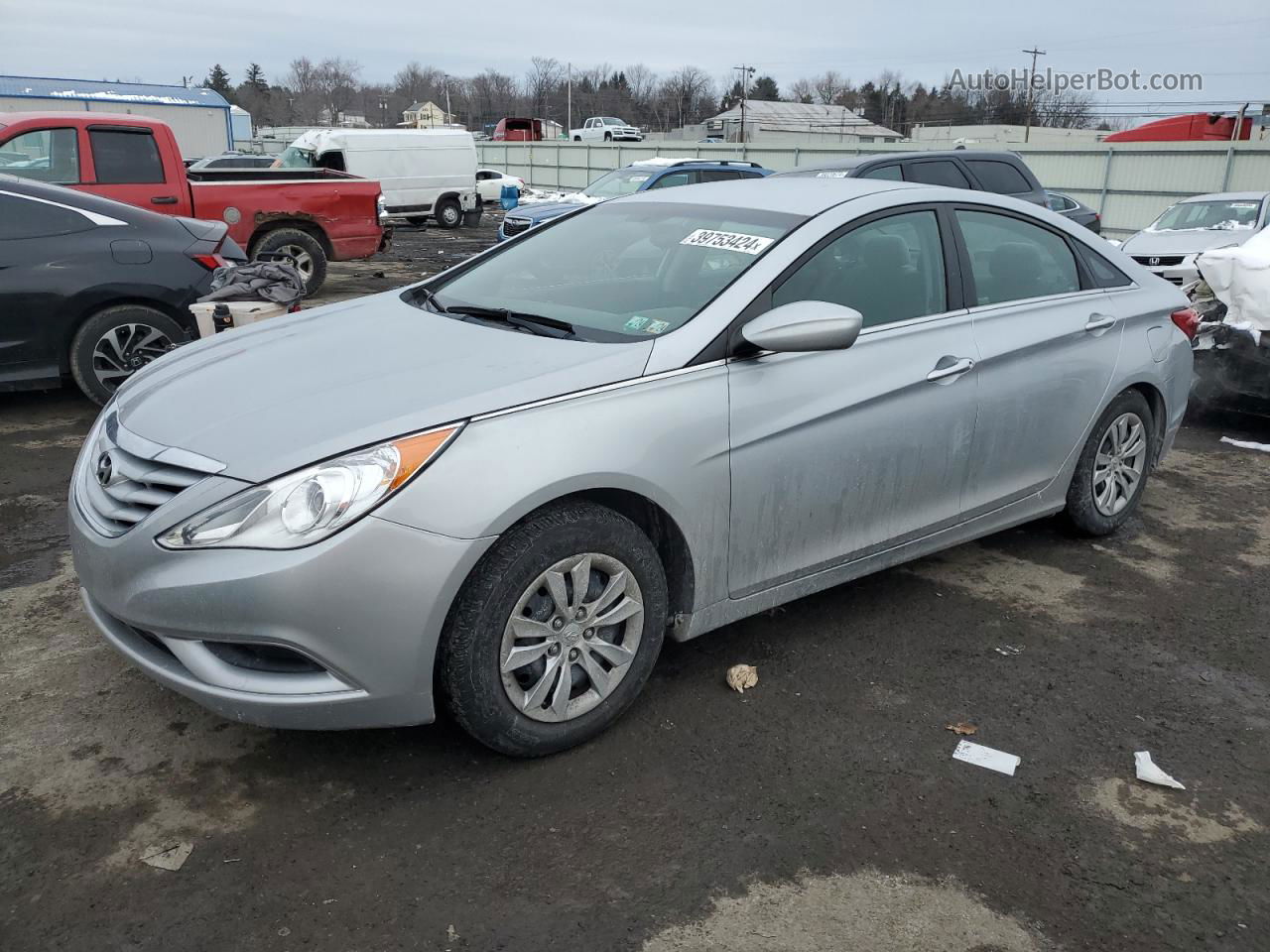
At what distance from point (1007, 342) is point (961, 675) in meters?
1.35

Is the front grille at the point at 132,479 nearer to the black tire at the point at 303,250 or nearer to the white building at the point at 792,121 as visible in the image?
the black tire at the point at 303,250

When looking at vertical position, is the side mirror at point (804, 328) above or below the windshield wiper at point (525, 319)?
above

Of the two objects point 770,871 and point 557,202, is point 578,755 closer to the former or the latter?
point 770,871

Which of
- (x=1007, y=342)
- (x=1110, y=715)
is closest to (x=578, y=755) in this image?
(x=1110, y=715)

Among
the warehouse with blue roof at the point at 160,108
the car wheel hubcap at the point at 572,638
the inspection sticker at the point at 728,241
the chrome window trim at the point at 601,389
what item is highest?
the warehouse with blue roof at the point at 160,108

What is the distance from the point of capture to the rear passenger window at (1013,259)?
166 inches

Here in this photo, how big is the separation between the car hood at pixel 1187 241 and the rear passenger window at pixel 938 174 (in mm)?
3897

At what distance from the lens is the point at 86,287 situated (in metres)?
6.64

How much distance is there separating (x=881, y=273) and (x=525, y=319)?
52.6 inches

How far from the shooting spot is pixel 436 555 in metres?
2.68

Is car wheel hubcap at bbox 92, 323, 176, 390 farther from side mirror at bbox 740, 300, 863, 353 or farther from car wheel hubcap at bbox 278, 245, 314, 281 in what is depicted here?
car wheel hubcap at bbox 278, 245, 314, 281

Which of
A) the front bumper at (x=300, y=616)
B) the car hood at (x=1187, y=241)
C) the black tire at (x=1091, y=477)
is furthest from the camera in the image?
the car hood at (x=1187, y=241)

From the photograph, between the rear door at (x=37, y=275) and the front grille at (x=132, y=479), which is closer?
the front grille at (x=132, y=479)

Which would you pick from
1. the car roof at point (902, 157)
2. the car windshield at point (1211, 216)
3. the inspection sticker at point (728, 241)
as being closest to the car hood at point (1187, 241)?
the car windshield at point (1211, 216)
